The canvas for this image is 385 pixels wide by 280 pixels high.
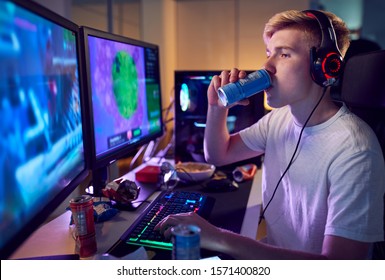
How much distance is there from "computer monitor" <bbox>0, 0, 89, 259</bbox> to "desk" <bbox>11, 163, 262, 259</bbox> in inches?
5.7

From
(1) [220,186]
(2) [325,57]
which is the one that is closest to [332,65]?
(2) [325,57]

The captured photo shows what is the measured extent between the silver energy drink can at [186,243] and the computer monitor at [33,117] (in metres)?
0.24

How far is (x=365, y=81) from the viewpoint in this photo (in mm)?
935

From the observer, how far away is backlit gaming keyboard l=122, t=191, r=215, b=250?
781mm

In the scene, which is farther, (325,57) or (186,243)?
(325,57)

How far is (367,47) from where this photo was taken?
61.9 inches

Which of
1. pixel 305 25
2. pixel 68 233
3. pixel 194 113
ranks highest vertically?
pixel 305 25

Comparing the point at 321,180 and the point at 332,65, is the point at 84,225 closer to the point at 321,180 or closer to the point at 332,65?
the point at 321,180

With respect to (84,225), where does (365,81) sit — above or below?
above

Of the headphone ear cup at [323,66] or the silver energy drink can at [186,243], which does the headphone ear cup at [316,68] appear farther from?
the silver energy drink can at [186,243]

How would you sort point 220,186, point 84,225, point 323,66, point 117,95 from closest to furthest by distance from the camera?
1. point 84,225
2. point 323,66
3. point 117,95
4. point 220,186

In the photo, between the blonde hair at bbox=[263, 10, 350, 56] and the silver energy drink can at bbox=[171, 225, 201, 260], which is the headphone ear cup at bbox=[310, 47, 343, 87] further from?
the silver energy drink can at bbox=[171, 225, 201, 260]

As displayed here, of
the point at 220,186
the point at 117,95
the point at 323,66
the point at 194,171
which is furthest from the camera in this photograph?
the point at 194,171

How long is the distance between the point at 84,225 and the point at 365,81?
2.65ft
